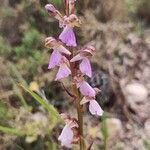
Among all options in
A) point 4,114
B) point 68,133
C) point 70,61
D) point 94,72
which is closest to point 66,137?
point 68,133

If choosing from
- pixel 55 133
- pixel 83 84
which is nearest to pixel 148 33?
pixel 55 133

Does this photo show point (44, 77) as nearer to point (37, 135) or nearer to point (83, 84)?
point (37, 135)

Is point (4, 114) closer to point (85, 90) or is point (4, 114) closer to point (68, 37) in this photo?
point (85, 90)

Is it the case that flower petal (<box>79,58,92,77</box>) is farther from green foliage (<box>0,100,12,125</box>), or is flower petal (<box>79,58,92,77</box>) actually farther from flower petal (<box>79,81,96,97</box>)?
green foliage (<box>0,100,12,125</box>)

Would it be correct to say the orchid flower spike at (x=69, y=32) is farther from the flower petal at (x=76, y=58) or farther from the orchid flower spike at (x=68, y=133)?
the orchid flower spike at (x=68, y=133)

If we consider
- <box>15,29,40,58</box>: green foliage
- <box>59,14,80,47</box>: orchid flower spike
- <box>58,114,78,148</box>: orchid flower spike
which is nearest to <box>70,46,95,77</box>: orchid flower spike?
<box>59,14,80,47</box>: orchid flower spike

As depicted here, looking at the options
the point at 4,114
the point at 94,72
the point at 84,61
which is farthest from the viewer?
the point at 94,72

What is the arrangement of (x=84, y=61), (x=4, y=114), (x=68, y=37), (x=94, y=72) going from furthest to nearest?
(x=94, y=72), (x=4, y=114), (x=84, y=61), (x=68, y=37)
